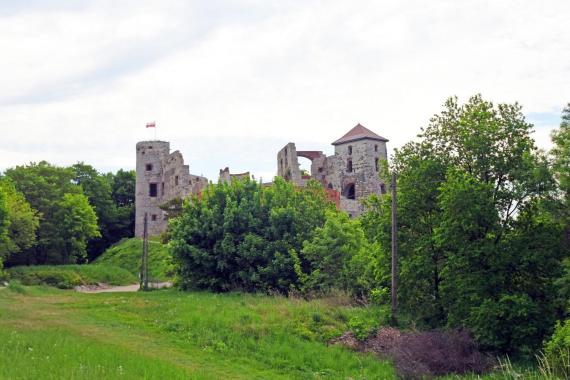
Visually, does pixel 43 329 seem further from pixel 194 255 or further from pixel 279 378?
pixel 194 255

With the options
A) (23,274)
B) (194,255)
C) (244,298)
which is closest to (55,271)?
(23,274)

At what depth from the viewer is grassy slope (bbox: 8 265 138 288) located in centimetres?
4084

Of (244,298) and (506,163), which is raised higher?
(506,163)

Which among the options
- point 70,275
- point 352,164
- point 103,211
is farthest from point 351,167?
point 103,211

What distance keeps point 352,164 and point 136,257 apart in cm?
2165

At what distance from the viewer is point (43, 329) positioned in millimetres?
17844

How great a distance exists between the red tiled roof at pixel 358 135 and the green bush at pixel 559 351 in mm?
41696

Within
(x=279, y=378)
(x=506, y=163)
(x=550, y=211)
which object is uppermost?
(x=506, y=163)

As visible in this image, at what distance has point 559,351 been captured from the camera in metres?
15.2

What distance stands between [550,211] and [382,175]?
7.23 metres

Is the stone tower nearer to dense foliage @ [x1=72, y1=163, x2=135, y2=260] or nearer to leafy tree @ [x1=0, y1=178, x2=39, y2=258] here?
leafy tree @ [x1=0, y1=178, x2=39, y2=258]

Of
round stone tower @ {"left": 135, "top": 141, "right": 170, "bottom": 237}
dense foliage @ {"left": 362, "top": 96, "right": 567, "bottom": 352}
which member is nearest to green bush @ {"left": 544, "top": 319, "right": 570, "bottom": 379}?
dense foliage @ {"left": 362, "top": 96, "right": 567, "bottom": 352}

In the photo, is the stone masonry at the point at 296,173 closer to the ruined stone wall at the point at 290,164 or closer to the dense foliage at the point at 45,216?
the ruined stone wall at the point at 290,164

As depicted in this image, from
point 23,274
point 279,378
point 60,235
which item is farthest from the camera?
point 60,235
